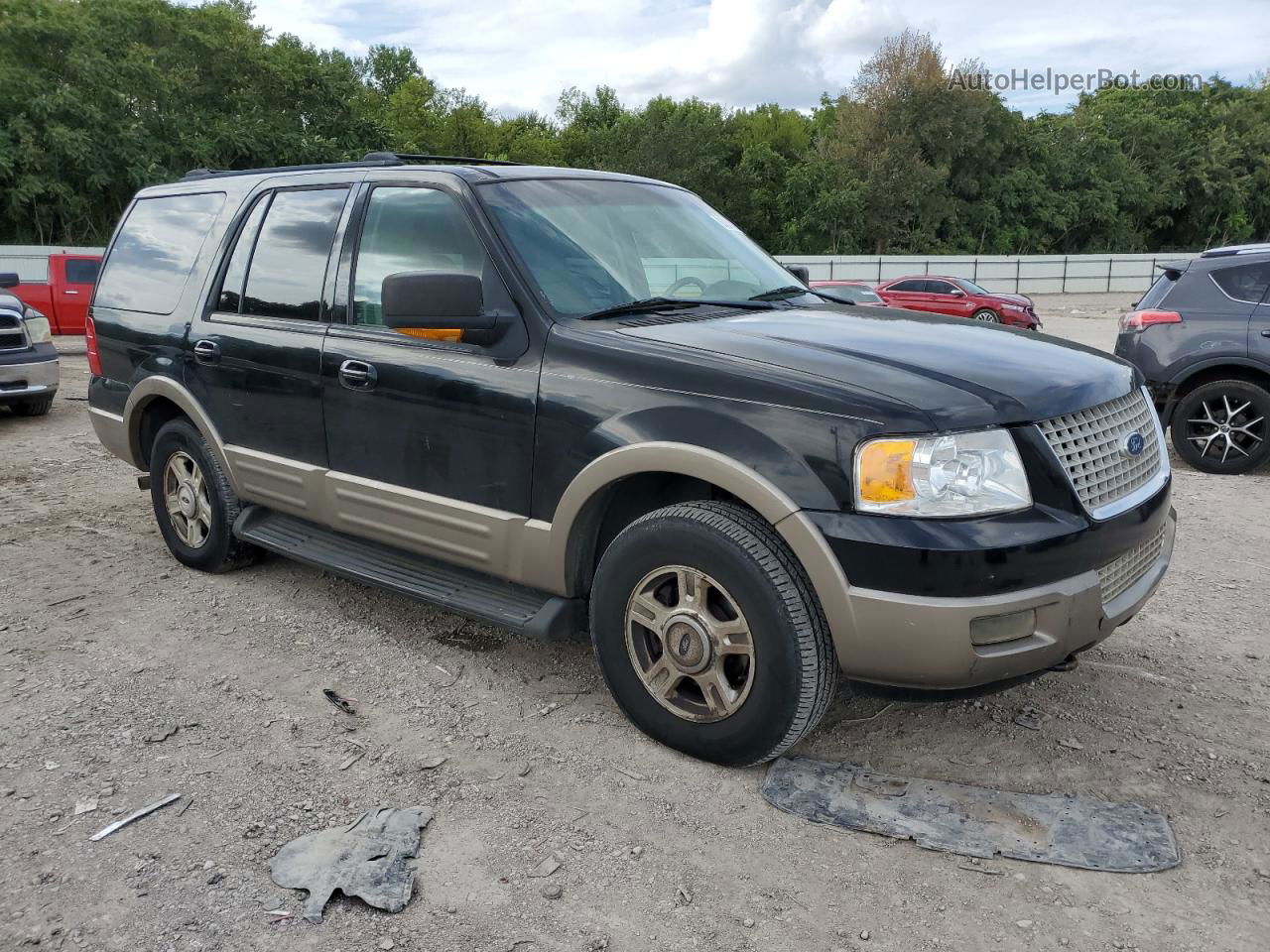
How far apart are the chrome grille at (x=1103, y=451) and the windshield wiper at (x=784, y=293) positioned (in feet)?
Answer: 4.49

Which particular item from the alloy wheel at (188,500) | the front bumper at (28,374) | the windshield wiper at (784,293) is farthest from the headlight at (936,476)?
the front bumper at (28,374)

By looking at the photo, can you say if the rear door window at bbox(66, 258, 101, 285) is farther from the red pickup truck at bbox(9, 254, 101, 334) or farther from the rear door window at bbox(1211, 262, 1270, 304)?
the rear door window at bbox(1211, 262, 1270, 304)

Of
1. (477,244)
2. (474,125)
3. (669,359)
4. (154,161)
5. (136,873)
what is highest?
(474,125)

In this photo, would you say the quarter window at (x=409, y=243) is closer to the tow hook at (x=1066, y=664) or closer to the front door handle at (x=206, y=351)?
the front door handle at (x=206, y=351)

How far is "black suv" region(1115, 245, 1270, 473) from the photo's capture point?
25.1 feet

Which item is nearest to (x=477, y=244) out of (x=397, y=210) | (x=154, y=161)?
(x=397, y=210)

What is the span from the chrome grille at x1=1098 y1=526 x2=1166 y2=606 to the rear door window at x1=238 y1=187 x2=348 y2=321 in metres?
3.06

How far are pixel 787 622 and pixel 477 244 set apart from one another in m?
1.77

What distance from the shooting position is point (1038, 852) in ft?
9.39

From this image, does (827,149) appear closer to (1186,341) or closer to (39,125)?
(39,125)

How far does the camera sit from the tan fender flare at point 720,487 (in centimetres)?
293

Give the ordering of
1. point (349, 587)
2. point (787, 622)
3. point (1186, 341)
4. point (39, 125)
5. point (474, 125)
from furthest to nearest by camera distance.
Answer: point (474, 125), point (39, 125), point (1186, 341), point (349, 587), point (787, 622)

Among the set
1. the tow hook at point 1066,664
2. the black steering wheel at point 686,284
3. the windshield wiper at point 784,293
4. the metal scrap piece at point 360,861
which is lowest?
the metal scrap piece at point 360,861

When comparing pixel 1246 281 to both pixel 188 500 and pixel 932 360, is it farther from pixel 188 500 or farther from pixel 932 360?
pixel 188 500
